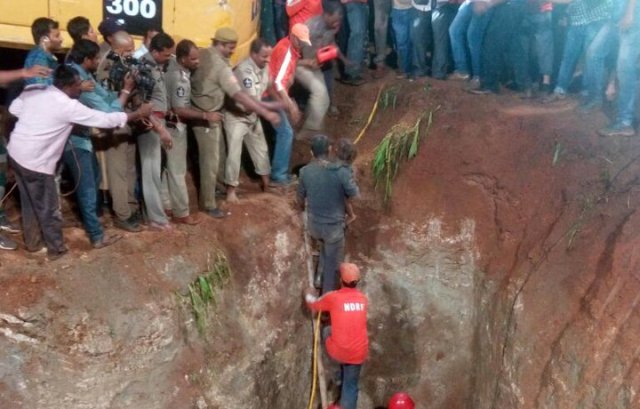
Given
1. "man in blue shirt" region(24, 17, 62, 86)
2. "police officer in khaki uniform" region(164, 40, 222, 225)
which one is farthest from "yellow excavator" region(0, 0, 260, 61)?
"man in blue shirt" region(24, 17, 62, 86)

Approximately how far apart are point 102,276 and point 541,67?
5905mm

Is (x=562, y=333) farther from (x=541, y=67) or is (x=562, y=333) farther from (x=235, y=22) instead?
(x=235, y=22)

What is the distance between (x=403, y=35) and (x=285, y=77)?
7.90ft

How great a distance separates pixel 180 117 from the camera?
841cm

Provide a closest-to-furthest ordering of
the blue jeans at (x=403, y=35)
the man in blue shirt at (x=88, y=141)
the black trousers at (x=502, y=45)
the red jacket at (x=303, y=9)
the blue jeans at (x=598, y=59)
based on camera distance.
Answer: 1. the man in blue shirt at (x=88, y=141)
2. the blue jeans at (x=598, y=59)
3. the red jacket at (x=303, y=9)
4. the black trousers at (x=502, y=45)
5. the blue jeans at (x=403, y=35)

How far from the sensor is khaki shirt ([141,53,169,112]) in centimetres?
796

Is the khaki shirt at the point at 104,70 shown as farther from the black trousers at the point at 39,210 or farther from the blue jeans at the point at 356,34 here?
the blue jeans at the point at 356,34

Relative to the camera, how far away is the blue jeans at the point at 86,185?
774cm

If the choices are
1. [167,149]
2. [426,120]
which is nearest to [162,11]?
[167,149]

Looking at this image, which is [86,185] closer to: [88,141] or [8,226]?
[88,141]

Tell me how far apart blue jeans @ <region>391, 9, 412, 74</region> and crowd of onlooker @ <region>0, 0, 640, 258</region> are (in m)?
0.02

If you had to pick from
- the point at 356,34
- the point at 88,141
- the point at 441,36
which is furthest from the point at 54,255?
the point at 441,36

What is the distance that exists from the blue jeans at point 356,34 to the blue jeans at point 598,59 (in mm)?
2803

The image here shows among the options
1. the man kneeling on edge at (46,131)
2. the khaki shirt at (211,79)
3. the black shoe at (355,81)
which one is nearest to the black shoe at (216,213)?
the khaki shirt at (211,79)
